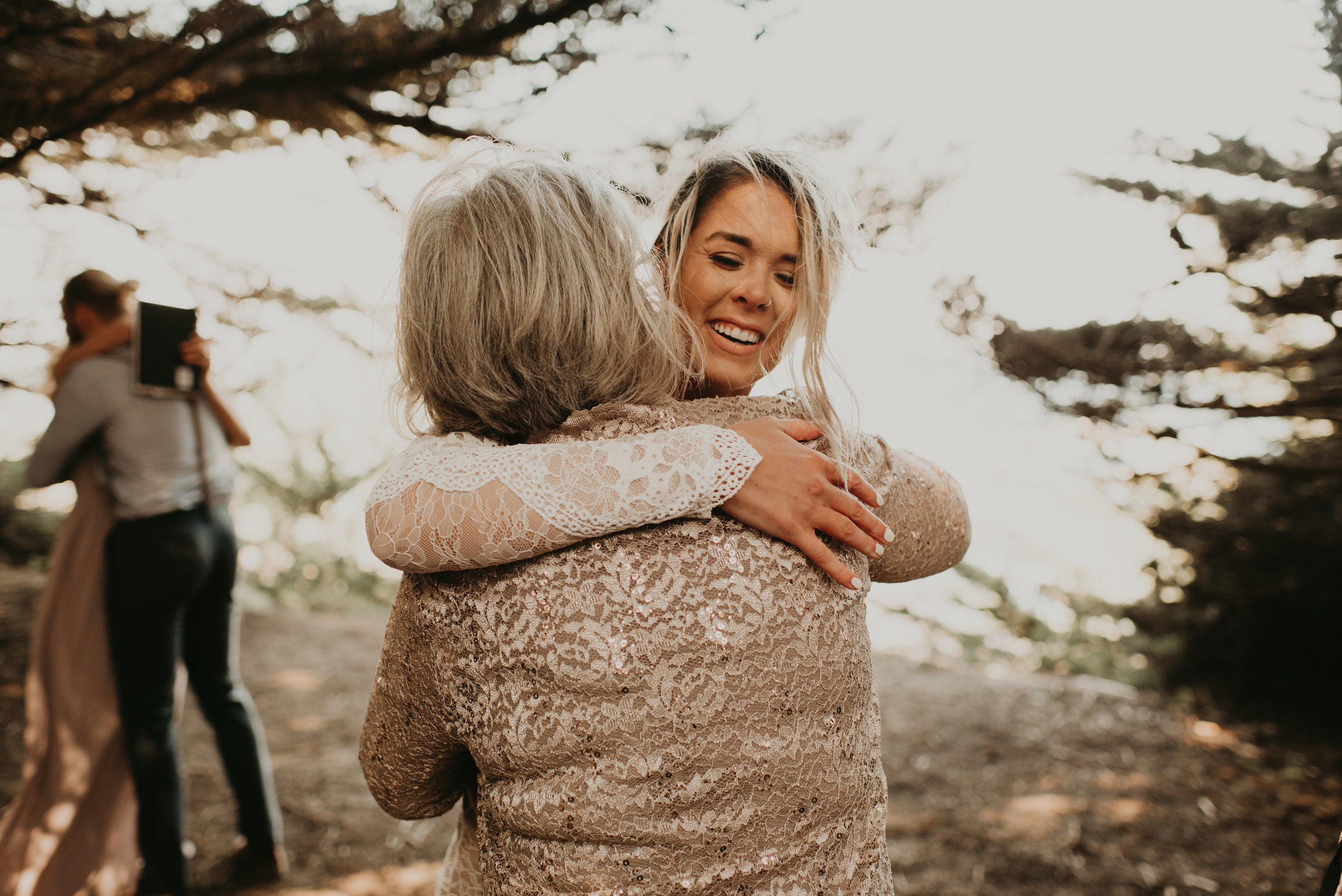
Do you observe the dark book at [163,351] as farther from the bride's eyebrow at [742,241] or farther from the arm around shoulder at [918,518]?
the arm around shoulder at [918,518]

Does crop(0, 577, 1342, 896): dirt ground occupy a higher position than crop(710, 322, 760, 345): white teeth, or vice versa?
crop(710, 322, 760, 345): white teeth

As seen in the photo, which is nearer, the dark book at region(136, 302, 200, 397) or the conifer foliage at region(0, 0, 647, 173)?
the dark book at region(136, 302, 200, 397)

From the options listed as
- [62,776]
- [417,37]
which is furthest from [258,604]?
[417,37]

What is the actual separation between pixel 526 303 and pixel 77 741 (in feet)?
9.55

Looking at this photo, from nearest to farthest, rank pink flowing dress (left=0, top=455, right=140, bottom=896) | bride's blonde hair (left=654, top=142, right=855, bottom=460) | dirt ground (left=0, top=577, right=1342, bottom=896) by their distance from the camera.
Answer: bride's blonde hair (left=654, top=142, right=855, bottom=460) < pink flowing dress (left=0, top=455, right=140, bottom=896) < dirt ground (left=0, top=577, right=1342, bottom=896)

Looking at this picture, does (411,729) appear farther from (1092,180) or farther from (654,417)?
(1092,180)

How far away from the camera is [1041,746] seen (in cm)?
424

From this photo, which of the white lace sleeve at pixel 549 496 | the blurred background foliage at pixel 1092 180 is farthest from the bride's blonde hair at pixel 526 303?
the blurred background foliage at pixel 1092 180

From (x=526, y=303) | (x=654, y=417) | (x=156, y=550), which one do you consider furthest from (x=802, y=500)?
(x=156, y=550)

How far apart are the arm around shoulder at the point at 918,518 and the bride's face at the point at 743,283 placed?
1.10ft

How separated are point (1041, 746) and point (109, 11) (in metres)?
5.44

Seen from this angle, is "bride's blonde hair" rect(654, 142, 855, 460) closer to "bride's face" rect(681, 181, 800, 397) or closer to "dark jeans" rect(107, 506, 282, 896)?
"bride's face" rect(681, 181, 800, 397)

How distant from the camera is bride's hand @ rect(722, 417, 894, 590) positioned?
0.94 m

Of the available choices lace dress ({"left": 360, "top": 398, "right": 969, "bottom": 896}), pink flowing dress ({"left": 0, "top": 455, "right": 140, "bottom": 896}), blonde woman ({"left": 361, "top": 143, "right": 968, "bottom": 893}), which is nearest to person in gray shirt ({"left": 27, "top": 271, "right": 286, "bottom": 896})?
pink flowing dress ({"left": 0, "top": 455, "right": 140, "bottom": 896})
